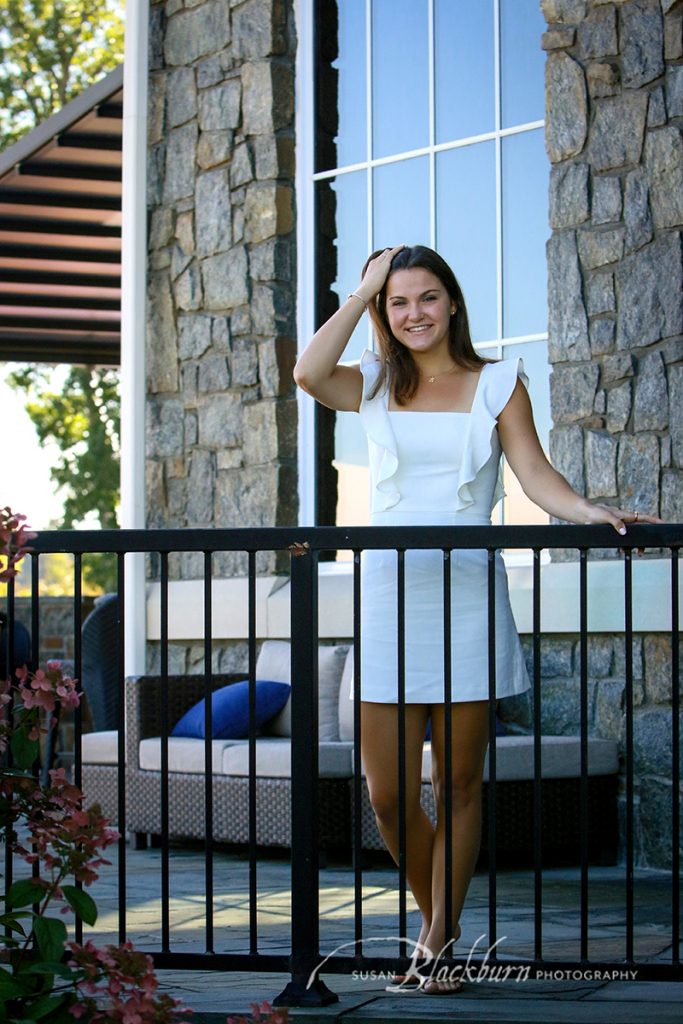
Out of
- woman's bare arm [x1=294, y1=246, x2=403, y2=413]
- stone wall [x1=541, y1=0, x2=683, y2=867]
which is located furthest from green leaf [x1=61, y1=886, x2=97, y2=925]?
stone wall [x1=541, y1=0, x2=683, y2=867]

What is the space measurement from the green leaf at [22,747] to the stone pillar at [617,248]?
2.95m

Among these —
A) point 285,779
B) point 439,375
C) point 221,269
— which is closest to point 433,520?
point 439,375

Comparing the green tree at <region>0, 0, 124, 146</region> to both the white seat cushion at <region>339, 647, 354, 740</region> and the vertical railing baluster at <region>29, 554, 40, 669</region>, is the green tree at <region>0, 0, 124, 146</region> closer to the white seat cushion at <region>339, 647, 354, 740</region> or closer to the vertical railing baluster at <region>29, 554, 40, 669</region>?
the white seat cushion at <region>339, 647, 354, 740</region>

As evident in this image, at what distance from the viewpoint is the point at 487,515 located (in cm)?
333

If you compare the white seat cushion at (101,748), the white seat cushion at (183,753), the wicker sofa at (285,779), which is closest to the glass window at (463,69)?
the wicker sofa at (285,779)

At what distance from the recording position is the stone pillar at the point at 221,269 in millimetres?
6762

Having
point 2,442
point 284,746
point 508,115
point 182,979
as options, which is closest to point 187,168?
point 508,115

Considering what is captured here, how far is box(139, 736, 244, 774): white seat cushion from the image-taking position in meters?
5.86

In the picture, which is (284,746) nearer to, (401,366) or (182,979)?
(182,979)

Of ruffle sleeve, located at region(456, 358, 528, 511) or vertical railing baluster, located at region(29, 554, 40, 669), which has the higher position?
ruffle sleeve, located at region(456, 358, 528, 511)

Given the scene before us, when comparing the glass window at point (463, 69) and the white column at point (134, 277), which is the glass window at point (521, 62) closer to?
the glass window at point (463, 69)

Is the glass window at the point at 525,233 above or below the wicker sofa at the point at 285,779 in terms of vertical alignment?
above

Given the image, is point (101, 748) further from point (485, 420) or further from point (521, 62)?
point (485, 420)

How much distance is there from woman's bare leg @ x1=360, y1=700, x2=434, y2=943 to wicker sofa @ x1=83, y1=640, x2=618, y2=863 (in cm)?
177
